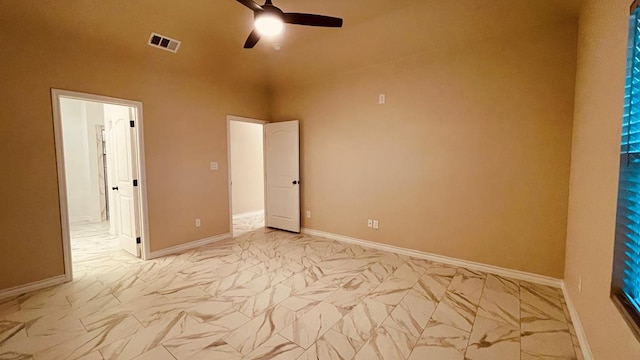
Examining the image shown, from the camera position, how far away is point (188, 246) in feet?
12.9

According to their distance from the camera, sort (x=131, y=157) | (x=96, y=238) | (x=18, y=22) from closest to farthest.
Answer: (x=18, y=22) < (x=131, y=157) < (x=96, y=238)

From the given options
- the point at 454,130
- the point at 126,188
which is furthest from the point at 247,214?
the point at 454,130

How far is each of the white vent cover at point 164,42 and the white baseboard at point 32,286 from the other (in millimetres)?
2876

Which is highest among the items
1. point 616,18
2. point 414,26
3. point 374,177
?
point 414,26

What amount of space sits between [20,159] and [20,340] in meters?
1.73

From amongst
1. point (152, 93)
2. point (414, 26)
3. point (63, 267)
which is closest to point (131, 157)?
point (152, 93)

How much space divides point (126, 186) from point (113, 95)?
4.14 ft

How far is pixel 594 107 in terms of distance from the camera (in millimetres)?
1863

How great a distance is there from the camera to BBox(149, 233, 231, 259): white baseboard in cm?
361

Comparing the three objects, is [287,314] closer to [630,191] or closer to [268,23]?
[630,191]

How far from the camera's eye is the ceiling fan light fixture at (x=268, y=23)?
6.80 ft

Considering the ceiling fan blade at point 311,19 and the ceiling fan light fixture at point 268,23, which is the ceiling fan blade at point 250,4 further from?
the ceiling fan blade at point 311,19

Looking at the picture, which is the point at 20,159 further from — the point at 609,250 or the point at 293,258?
the point at 609,250

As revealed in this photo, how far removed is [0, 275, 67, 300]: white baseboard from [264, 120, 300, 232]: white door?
117 inches
